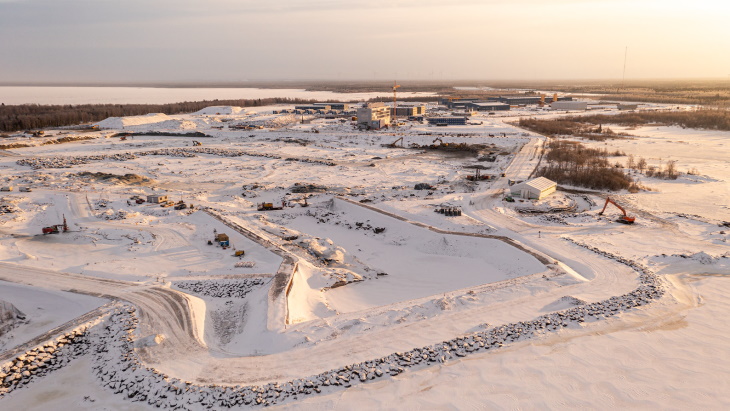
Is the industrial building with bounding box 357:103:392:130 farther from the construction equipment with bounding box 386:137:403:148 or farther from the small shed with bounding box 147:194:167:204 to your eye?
the small shed with bounding box 147:194:167:204

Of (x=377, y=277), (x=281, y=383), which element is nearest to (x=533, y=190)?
(x=377, y=277)

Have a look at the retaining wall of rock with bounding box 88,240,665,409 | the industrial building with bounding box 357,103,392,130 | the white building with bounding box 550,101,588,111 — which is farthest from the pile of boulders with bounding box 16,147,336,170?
the white building with bounding box 550,101,588,111

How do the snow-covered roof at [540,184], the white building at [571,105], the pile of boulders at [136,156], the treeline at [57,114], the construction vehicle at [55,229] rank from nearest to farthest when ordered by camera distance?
the construction vehicle at [55,229] → the snow-covered roof at [540,184] → the pile of boulders at [136,156] → the treeline at [57,114] → the white building at [571,105]

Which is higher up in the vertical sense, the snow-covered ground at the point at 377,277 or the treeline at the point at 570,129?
the treeline at the point at 570,129

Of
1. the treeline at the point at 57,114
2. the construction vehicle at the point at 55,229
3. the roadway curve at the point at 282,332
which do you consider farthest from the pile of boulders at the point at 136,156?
the treeline at the point at 57,114

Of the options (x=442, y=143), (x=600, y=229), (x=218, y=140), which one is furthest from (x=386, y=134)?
(x=600, y=229)

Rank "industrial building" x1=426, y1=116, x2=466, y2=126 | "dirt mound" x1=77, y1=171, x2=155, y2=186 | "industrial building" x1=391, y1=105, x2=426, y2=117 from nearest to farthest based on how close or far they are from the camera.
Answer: "dirt mound" x1=77, y1=171, x2=155, y2=186 < "industrial building" x1=426, y1=116, x2=466, y2=126 < "industrial building" x1=391, y1=105, x2=426, y2=117

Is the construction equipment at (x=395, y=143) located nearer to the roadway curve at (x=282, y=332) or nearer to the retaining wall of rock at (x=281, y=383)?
the roadway curve at (x=282, y=332)
